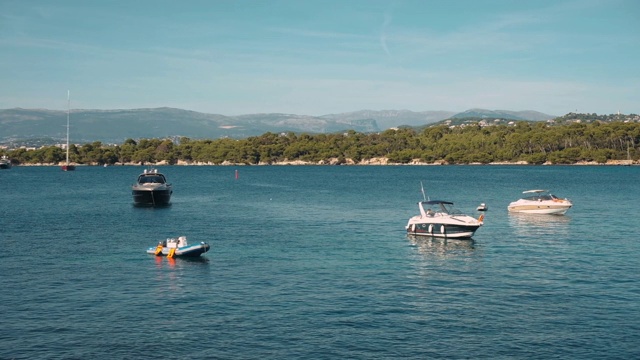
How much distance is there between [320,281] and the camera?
162 feet

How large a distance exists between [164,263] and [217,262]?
4.62 metres

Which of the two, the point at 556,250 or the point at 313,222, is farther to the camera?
the point at 313,222

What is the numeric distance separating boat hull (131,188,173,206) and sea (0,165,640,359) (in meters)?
25.8

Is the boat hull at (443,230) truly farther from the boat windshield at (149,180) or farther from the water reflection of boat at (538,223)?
the boat windshield at (149,180)

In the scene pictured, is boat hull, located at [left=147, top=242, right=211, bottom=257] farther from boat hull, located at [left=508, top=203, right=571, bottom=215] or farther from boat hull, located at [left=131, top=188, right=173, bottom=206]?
boat hull, located at [left=131, top=188, right=173, bottom=206]

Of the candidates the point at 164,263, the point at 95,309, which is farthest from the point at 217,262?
the point at 95,309

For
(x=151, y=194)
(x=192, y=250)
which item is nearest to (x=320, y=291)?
(x=192, y=250)

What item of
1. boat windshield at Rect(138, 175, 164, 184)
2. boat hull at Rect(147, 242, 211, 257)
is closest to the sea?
boat hull at Rect(147, 242, 211, 257)

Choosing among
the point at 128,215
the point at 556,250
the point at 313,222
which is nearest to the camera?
the point at 556,250

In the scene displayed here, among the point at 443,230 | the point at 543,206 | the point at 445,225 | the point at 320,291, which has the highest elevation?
the point at 543,206

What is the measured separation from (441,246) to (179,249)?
26.5 metres

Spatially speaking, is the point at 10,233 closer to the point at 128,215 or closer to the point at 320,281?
the point at 128,215

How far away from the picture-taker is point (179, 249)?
59.3 meters

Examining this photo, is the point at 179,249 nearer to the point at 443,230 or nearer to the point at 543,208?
the point at 443,230
